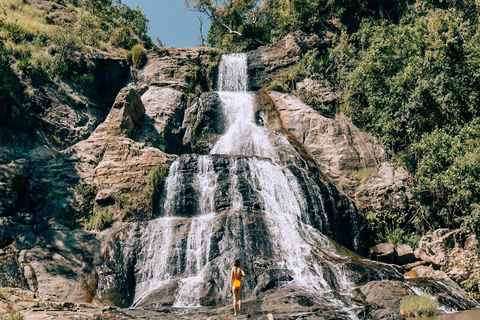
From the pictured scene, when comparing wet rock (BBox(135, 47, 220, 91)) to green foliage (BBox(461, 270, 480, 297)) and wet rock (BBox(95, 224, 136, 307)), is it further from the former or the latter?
green foliage (BBox(461, 270, 480, 297))

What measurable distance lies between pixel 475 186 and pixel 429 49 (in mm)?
8291

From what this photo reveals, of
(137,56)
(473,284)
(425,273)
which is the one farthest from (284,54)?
(473,284)

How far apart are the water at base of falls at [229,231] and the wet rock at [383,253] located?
2.59 meters

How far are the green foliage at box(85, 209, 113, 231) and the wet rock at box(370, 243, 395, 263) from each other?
1225 centimetres

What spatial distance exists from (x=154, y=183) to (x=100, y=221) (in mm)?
2863

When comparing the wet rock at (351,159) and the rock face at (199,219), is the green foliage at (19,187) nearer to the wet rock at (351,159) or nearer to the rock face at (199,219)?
the rock face at (199,219)

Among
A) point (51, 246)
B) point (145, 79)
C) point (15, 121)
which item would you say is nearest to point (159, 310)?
point (51, 246)

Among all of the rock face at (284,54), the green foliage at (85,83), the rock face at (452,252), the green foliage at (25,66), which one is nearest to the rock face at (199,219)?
the rock face at (452,252)

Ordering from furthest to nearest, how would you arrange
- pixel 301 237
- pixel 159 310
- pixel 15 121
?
1. pixel 15 121
2. pixel 301 237
3. pixel 159 310

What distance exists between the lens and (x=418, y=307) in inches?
404

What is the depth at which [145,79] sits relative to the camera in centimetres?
2923

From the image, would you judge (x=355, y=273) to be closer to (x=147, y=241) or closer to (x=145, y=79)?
(x=147, y=241)

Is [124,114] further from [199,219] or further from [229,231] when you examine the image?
[229,231]

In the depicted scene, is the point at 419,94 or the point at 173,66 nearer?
the point at 419,94
